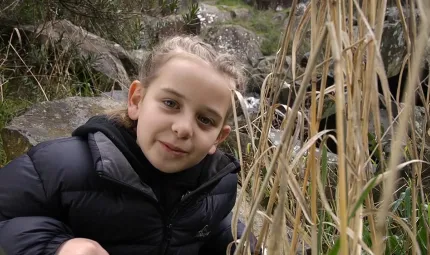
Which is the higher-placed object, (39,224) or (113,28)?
(39,224)

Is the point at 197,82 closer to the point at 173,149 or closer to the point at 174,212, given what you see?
the point at 173,149

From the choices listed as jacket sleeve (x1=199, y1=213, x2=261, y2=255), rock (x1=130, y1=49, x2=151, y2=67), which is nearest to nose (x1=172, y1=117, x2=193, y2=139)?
jacket sleeve (x1=199, y1=213, x2=261, y2=255)

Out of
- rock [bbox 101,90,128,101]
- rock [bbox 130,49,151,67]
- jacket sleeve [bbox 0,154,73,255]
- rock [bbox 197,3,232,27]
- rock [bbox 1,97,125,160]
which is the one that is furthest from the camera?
rock [bbox 197,3,232,27]

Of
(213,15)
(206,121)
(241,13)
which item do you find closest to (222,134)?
(206,121)

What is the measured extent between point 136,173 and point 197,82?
28 centimetres

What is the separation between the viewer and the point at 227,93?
4.51 ft

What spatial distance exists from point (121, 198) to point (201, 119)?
284mm

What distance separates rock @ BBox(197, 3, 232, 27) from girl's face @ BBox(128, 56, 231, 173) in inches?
474

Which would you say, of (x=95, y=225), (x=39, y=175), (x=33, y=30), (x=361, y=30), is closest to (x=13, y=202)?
(x=39, y=175)

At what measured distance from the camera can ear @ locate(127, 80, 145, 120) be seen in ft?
4.84

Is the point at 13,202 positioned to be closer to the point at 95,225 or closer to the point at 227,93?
the point at 95,225

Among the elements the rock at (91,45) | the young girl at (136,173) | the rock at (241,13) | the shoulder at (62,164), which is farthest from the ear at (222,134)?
the rock at (241,13)

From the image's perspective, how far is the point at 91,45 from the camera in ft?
14.1

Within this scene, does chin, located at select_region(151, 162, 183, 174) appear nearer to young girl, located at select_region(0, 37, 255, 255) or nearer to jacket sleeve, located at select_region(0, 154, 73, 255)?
young girl, located at select_region(0, 37, 255, 255)
